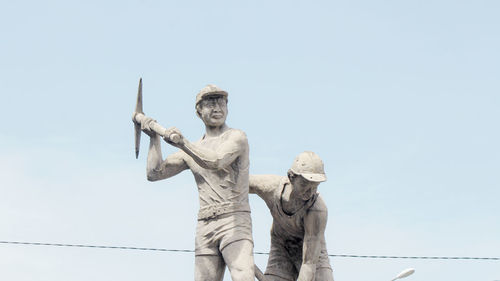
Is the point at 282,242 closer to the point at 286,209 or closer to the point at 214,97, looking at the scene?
the point at 286,209

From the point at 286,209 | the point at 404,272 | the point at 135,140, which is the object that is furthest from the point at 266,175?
the point at 404,272

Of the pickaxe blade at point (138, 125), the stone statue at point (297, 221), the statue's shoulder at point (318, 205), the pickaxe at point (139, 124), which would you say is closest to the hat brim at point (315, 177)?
the stone statue at point (297, 221)

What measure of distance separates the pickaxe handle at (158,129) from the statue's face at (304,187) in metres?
1.51

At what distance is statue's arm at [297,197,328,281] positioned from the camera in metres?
15.7

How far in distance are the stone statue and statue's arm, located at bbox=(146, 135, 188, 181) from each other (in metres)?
0.97

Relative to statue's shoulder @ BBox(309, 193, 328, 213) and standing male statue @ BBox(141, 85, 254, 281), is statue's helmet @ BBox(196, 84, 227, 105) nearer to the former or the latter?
standing male statue @ BBox(141, 85, 254, 281)

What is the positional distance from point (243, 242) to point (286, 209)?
1.10m

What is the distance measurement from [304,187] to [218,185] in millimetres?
999

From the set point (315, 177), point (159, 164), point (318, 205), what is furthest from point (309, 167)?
point (159, 164)

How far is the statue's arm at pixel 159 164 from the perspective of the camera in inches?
614

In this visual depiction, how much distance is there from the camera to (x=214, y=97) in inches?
610

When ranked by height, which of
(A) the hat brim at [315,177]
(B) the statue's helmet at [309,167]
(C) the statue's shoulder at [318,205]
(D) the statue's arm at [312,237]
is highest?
(B) the statue's helmet at [309,167]

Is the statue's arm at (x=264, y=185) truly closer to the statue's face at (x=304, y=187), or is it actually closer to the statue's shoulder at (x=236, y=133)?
the statue's face at (x=304, y=187)

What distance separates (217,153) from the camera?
15.1 meters
